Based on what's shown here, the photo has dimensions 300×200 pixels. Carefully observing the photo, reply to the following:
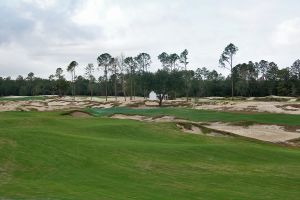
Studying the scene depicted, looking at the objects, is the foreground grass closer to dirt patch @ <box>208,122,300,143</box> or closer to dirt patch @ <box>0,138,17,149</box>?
dirt patch @ <box>208,122,300,143</box>

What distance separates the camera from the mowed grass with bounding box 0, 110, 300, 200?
18.9 metres

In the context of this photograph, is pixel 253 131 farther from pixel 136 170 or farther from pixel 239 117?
pixel 136 170

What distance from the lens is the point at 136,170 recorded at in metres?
23.6

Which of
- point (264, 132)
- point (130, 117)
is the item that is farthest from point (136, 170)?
point (130, 117)

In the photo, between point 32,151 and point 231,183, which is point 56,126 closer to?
point 32,151

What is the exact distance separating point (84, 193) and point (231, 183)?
26.0 ft

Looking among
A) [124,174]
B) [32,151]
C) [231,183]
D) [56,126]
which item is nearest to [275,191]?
[231,183]

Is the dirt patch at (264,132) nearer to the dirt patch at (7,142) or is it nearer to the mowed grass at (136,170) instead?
the mowed grass at (136,170)

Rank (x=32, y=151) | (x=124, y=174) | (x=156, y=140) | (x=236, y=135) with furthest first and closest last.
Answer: (x=236, y=135), (x=156, y=140), (x=32, y=151), (x=124, y=174)

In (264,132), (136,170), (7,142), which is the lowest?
(264,132)

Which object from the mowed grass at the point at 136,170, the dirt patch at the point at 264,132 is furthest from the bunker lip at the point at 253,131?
the mowed grass at the point at 136,170

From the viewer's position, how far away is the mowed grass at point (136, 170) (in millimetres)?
18875

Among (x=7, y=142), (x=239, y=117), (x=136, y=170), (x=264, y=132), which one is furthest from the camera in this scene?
(x=239, y=117)

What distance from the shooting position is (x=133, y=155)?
88.0ft
